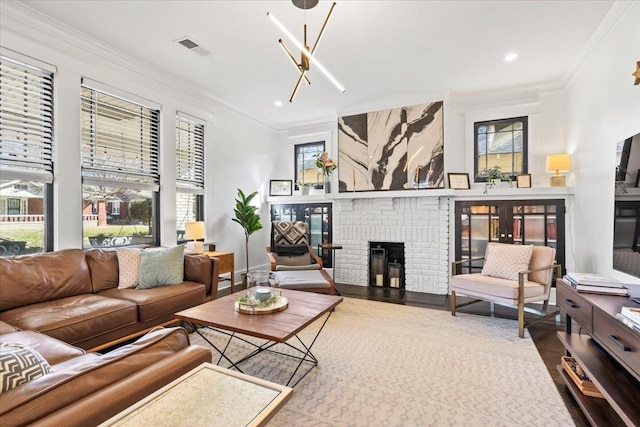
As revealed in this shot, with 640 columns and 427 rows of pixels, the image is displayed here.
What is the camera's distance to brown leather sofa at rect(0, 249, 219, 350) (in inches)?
84.4

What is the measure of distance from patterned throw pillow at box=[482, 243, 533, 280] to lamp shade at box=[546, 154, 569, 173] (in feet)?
4.12

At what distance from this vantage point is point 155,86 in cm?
382

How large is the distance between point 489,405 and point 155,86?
15.0 feet

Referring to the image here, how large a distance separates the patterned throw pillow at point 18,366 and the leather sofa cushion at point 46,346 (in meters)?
0.76

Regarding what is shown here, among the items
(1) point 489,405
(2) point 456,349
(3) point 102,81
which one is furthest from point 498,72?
(3) point 102,81

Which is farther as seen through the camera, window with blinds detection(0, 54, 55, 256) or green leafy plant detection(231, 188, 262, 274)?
green leafy plant detection(231, 188, 262, 274)

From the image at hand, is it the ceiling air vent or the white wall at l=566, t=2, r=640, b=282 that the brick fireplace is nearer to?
the white wall at l=566, t=2, r=640, b=282

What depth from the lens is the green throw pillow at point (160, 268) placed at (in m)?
2.99

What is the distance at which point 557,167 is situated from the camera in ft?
12.9

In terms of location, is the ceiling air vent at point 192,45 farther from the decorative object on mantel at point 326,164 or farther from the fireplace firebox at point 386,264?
the fireplace firebox at point 386,264

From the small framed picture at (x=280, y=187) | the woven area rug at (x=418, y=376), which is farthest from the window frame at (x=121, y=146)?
the small framed picture at (x=280, y=187)

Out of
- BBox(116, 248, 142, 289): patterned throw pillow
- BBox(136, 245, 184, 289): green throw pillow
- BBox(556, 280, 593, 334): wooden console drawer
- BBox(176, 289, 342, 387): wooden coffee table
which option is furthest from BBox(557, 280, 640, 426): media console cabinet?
BBox(116, 248, 142, 289): patterned throw pillow

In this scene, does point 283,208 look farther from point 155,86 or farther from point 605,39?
point 605,39

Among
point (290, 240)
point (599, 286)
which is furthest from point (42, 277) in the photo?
point (599, 286)
